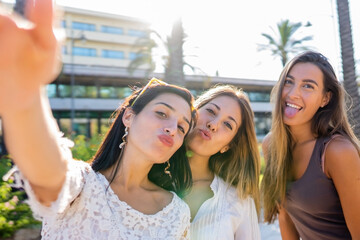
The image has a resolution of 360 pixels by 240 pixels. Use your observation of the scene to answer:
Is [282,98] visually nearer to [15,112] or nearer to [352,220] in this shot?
[352,220]

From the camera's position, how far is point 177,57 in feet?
41.8

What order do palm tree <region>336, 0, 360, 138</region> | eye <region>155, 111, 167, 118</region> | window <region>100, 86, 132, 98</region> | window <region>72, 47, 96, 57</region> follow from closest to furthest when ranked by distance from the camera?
eye <region>155, 111, 167, 118</region>
palm tree <region>336, 0, 360, 138</region>
window <region>100, 86, 132, 98</region>
window <region>72, 47, 96, 57</region>

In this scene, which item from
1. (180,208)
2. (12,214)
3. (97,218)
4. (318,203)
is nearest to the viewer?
(97,218)

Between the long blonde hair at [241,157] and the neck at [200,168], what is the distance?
8 cm

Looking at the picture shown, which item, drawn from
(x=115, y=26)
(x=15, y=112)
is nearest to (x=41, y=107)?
(x=15, y=112)

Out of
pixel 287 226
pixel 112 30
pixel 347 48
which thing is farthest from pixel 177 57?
pixel 112 30

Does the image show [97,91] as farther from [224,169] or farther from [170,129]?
[170,129]

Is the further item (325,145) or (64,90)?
(64,90)

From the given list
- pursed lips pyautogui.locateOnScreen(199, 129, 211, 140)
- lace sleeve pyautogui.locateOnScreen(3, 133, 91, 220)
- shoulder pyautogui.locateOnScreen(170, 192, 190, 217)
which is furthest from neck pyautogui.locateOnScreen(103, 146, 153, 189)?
pursed lips pyautogui.locateOnScreen(199, 129, 211, 140)

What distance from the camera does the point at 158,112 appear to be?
203cm

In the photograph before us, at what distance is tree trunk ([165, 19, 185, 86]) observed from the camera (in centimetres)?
1217

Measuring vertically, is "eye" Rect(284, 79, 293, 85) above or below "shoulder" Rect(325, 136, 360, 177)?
above

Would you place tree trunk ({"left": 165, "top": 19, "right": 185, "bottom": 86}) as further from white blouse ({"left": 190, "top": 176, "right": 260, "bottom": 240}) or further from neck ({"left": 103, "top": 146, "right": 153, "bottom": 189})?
neck ({"left": 103, "top": 146, "right": 153, "bottom": 189})

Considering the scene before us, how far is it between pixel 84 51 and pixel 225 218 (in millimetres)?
43387
